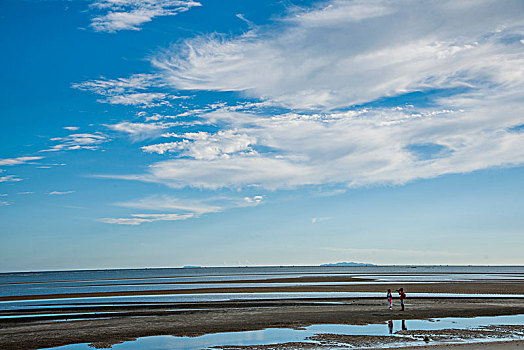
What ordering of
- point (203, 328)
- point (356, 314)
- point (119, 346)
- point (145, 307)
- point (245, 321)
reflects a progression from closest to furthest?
point (119, 346) < point (203, 328) < point (245, 321) < point (356, 314) < point (145, 307)

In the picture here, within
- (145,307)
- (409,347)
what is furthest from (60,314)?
(409,347)

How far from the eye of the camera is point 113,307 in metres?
49.6

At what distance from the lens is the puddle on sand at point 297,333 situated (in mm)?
26448

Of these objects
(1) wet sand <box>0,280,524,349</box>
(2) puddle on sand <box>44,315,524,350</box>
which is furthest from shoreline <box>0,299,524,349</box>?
(2) puddle on sand <box>44,315,524,350</box>

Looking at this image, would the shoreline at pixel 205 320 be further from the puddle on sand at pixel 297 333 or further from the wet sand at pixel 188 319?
the puddle on sand at pixel 297 333

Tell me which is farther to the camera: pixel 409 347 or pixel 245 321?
pixel 245 321

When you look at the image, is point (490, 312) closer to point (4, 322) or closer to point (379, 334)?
point (379, 334)

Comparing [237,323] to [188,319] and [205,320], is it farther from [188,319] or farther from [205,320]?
[188,319]

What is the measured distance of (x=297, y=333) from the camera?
29.4m

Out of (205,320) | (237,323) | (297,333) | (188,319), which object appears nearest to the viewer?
(297,333)

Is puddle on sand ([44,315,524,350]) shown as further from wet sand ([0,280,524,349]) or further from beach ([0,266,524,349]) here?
wet sand ([0,280,524,349])

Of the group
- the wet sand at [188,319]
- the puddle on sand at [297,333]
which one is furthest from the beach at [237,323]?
the puddle on sand at [297,333]

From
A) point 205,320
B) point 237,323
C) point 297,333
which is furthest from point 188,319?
point 297,333

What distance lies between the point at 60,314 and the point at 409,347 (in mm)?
33012
